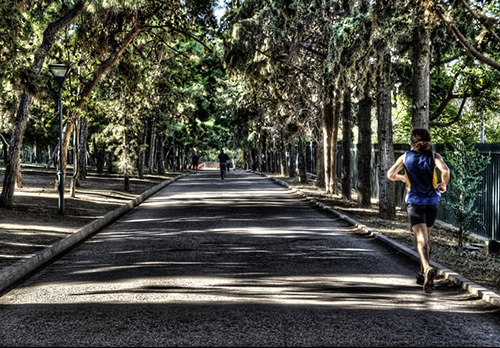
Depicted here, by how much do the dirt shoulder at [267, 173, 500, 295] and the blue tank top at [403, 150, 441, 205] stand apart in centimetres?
137

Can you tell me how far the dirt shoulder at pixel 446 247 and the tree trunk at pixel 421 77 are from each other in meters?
2.50

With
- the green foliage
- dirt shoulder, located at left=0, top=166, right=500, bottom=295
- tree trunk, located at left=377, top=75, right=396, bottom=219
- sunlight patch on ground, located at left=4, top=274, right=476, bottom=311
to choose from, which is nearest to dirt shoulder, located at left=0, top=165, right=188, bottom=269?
dirt shoulder, located at left=0, top=166, right=500, bottom=295

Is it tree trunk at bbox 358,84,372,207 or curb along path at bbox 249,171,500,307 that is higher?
tree trunk at bbox 358,84,372,207

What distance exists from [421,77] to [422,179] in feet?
19.7

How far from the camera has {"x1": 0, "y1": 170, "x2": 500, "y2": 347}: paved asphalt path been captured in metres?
4.75

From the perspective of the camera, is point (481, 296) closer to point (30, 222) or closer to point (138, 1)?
point (30, 222)

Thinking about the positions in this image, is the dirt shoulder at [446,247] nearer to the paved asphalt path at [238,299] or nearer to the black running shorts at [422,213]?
the paved asphalt path at [238,299]

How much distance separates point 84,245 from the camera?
10.1 metres

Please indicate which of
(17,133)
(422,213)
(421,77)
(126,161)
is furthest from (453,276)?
(126,161)

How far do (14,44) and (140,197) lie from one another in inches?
344

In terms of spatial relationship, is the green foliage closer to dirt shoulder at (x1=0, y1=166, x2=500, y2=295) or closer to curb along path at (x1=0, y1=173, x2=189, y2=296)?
dirt shoulder at (x1=0, y1=166, x2=500, y2=295)

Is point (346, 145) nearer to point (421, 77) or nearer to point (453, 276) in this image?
point (421, 77)

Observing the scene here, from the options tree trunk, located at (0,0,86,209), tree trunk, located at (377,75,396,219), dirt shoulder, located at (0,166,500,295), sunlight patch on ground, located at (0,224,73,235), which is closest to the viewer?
dirt shoulder, located at (0,166,500,295)

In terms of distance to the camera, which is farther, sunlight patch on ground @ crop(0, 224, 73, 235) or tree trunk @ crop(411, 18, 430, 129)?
tree trunk @ crop(411, 18, 430, 129)
